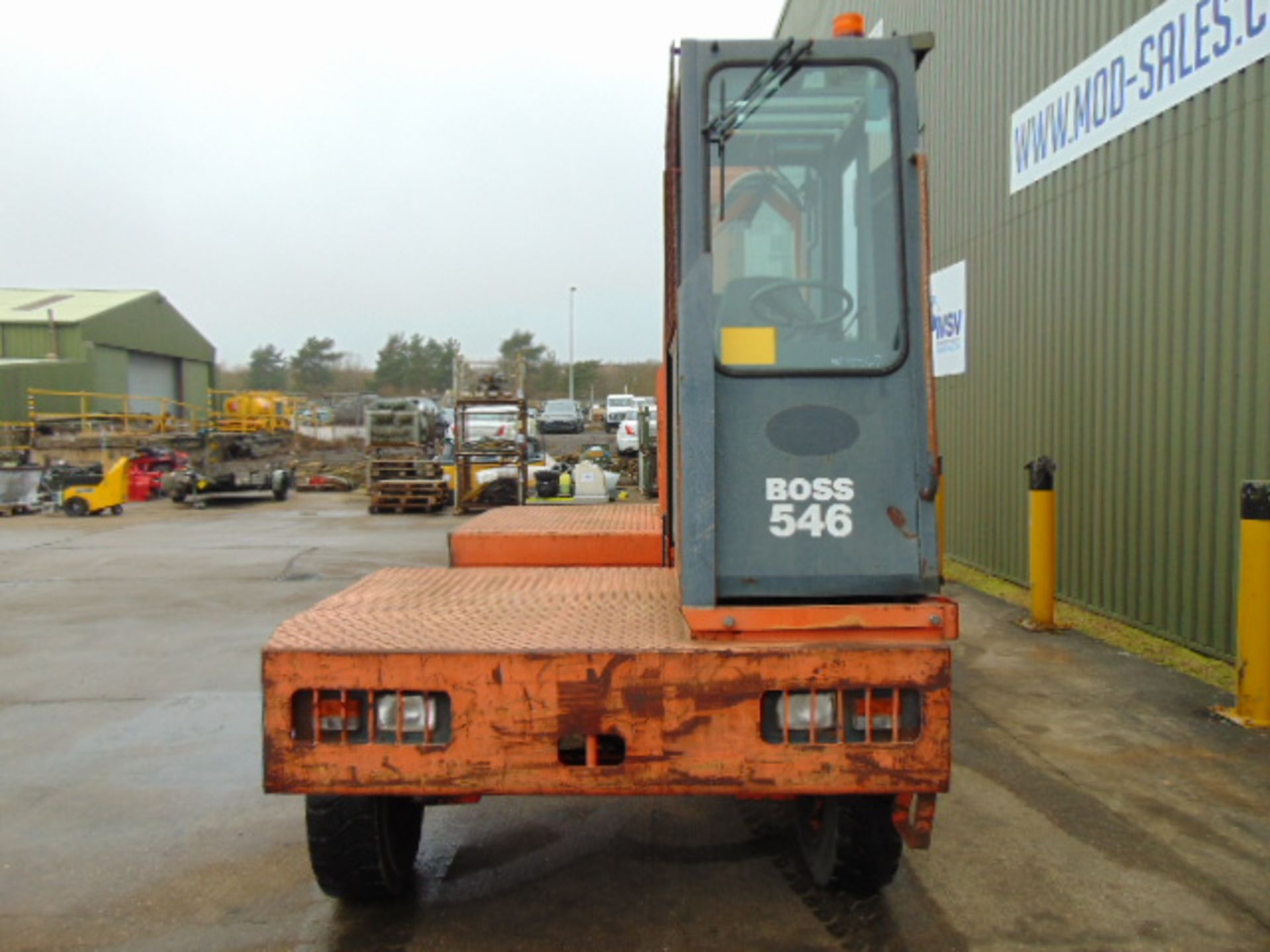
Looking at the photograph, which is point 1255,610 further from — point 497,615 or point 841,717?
point 497,615

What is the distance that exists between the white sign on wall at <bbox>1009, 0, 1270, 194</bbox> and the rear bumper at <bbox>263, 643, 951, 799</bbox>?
545 cm

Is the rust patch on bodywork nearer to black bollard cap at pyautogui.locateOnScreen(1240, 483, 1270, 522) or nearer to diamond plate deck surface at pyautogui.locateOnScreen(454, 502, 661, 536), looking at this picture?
diamond plate deck surface at pyautogui.locateOnScreen(454, 502, 661, 536)

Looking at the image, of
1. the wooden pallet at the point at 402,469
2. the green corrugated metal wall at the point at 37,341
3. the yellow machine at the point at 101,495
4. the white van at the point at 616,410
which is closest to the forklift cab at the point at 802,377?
the wooden pallet at the point at 402,469

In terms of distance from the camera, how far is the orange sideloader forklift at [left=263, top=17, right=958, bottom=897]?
3.03 meters

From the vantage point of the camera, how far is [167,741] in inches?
226

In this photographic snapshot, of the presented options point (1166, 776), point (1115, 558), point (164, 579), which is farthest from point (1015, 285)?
point (164, 579)

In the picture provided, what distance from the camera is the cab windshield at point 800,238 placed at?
3.30 meters

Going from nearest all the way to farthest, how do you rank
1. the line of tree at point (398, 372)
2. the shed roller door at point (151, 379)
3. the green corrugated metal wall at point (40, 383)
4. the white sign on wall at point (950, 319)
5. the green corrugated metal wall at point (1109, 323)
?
the green corrugated metal wall at point (1109, 323) < the white sign on wall at point (950, 319) < the green corrugated metal wall at point (40, 383) < the shed roller door at point (151, 379) < the line of tree at point (398, 372)

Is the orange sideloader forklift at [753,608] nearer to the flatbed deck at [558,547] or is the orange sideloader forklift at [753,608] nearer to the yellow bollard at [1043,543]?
the flatbed deck at [558,547]

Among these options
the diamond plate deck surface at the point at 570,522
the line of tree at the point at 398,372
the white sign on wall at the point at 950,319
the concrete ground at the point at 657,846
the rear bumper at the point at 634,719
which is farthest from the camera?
the line of tree at the point at 398,372

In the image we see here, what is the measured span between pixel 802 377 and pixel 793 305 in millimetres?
247

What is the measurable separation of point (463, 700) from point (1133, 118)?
23.5 ft

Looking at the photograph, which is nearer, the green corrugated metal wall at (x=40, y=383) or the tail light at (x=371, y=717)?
the tail light at (x=371, y=717)

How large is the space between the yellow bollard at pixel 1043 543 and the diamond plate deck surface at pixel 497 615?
179 inches
